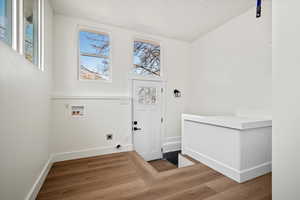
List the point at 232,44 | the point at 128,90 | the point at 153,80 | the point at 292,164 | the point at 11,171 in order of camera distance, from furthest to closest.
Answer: the point at 153,80 → the point at 128,90 → the point at 232,44 → the point at 11,171 → the point at 292,164

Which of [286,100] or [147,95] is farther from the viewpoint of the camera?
[147,95]

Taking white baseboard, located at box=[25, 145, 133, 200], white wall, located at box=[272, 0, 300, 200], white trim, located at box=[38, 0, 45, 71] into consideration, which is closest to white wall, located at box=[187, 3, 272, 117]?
white wall, located at box=[272, 0, 300, 200]

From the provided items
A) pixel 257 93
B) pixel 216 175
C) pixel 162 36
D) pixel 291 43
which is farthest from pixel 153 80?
pixel 291 43

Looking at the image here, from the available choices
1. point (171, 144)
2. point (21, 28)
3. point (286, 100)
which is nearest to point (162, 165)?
point (171, 144)

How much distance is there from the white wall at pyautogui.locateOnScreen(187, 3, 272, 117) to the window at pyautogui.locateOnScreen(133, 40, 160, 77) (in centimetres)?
123

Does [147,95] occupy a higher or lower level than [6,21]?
lower

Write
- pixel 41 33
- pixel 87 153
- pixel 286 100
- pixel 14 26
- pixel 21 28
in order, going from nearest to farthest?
pixel 286 100 < pixel 14 26 < pixel 21 28 < pixel 41 33 < pixel 87 153

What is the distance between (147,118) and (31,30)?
287 centimetres

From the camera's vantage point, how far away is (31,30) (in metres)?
1.78

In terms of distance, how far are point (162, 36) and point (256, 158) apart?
3.62 meters

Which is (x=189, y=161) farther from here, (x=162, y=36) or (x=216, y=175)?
(x=162, y=36)

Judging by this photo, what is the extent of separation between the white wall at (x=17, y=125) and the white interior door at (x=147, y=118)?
84.1 inches

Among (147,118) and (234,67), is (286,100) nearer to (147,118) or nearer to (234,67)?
(234,67)

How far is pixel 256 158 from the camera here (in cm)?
211
